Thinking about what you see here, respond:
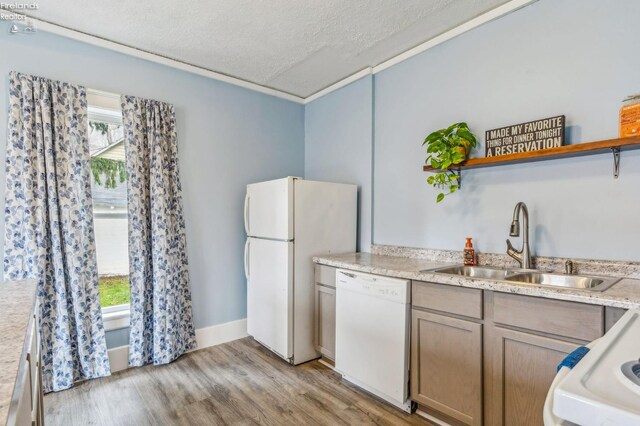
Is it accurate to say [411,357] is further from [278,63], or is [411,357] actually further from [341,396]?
[278,63]

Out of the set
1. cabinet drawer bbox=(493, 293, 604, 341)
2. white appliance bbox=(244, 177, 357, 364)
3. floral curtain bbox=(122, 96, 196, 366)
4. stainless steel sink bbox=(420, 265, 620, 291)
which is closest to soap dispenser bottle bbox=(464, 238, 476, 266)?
stainless steel sink bbox=(420, 265, 620, 291)

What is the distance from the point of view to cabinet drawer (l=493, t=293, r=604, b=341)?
1.36 meters

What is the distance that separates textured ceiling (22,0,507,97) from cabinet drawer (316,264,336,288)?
1837 mm

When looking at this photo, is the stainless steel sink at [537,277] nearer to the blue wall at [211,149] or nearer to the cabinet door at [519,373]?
the cabinet door at [519,373]

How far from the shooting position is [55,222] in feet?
7.57

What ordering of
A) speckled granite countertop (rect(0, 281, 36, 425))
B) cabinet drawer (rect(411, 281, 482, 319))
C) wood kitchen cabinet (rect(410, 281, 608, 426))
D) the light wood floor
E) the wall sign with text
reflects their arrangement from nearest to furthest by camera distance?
1. speckled granite countertop (rect(0, 281, 36, 425))
2. wood kitchen cabinet (rect(410, 281, 608, 426))
3. cabinet drawer (rect(411, 281, 482, 319))
4. the wall sign with text
5. the light wood floor

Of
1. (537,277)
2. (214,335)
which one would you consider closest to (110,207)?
(214,335)

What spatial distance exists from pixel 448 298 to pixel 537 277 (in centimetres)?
56

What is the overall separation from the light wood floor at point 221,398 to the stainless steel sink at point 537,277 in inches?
38.5

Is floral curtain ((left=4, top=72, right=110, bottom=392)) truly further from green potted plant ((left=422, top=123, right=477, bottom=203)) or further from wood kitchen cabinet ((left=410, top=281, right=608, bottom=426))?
green potted plant ((left=422, top=123, right=477, bottom=203))

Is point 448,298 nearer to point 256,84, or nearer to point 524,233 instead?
point 524,233

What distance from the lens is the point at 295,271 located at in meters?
2.73

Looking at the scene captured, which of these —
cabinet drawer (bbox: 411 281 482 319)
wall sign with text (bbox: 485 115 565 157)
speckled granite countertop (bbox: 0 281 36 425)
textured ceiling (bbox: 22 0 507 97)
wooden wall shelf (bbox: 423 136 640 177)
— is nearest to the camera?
speckled granite countertop (bbox: 0 281 36 425)

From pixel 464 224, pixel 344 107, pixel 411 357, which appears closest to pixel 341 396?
pixel 411 357
